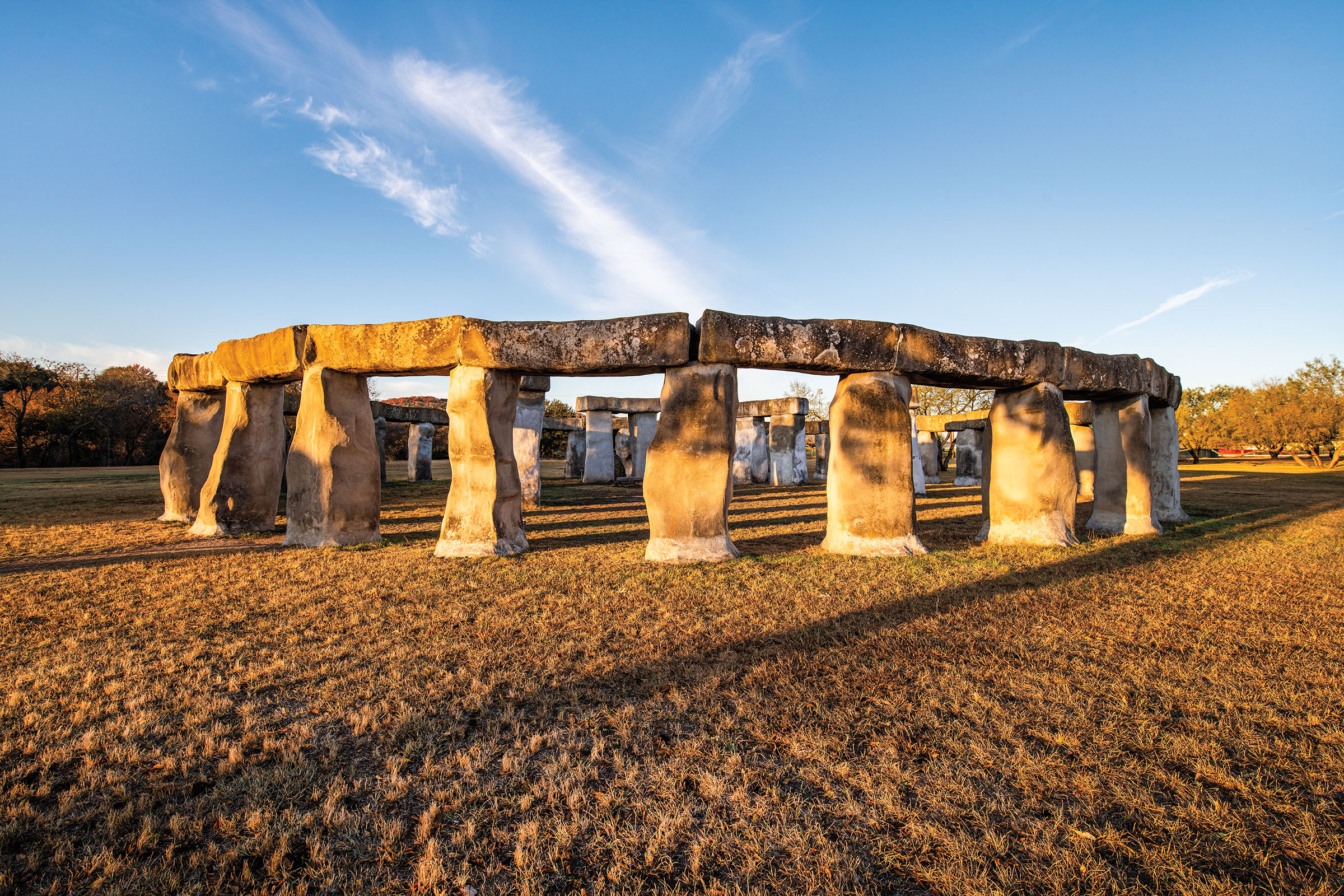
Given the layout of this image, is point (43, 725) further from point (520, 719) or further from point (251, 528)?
point (251, 528)

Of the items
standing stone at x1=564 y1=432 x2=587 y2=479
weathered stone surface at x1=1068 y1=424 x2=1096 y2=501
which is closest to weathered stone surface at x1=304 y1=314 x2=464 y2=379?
weathered stone surface at x1=1068 y1=424 x2=1096 y2=501

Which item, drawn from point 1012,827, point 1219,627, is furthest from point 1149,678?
point 1012,827

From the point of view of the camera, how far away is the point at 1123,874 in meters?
1.84

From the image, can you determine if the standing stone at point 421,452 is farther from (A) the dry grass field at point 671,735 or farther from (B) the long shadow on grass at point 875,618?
(B) the long shadow on grass at point 875,618

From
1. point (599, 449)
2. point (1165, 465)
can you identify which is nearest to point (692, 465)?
point (1165, 465)

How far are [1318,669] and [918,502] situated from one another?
11.3 meters

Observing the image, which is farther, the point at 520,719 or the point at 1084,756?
the point at 520,719

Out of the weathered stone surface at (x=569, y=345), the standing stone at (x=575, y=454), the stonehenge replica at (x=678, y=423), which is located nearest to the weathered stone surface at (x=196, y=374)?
the stonehenge replica at (x=678, y=423)

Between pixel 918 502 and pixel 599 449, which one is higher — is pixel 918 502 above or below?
below

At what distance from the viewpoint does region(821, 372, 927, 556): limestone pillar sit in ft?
23.5

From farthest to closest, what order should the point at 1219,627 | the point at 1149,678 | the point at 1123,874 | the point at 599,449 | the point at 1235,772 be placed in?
the point at 599,449 < the point at 1219,627 < the point at 1149,678 < the point at 1235,772 < the point at 1123,874

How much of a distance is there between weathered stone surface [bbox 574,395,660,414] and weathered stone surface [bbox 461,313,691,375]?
497 inches

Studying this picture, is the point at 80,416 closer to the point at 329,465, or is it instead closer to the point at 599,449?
the point at 599,449

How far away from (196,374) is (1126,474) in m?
14.8
